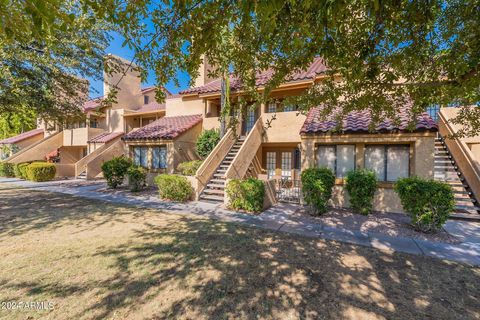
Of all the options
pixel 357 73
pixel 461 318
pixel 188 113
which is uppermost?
pixel 188 113

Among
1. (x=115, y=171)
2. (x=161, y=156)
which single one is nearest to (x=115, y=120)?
(x=161, y=156)

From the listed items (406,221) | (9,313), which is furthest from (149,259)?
(406,221)

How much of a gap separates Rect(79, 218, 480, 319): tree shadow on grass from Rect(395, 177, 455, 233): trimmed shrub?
2.17m

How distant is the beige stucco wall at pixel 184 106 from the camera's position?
18406 millimetres

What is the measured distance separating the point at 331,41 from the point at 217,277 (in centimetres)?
507

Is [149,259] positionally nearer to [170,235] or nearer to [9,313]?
[170,235]

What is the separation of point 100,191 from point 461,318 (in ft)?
52.8

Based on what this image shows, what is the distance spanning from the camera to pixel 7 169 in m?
21.9

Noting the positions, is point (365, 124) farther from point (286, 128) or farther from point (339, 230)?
point (339, 230)

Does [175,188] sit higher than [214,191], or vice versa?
[175,188]

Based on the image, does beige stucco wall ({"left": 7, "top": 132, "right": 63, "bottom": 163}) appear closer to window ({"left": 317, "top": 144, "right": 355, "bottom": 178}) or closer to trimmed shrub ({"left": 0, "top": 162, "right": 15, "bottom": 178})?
trimmed shrub ({"left": 0, "top": 162, "right": 15, "bottom": 178})

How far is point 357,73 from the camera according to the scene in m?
4.41

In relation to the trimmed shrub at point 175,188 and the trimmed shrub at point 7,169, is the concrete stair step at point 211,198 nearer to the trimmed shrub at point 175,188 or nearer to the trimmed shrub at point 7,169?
the trimmed shrub at point 175,188

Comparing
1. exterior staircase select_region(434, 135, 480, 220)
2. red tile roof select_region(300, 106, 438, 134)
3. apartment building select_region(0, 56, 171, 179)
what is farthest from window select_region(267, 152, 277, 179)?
apartment building select_region(0, 56, 171, 179)
